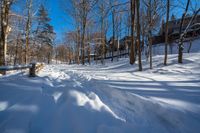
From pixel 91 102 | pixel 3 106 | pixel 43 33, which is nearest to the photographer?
pixel 3 106

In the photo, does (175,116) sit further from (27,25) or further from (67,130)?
(27,25)

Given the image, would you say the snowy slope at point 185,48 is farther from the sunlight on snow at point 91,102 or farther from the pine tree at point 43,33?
the sunlight on snow at point 91,102

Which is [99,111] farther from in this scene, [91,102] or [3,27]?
[3,27]

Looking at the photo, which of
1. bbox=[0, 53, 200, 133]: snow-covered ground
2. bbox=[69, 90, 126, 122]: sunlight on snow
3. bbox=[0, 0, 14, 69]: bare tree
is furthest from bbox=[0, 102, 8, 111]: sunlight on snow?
bbox=[0, 0, 14, 69]: bare tree

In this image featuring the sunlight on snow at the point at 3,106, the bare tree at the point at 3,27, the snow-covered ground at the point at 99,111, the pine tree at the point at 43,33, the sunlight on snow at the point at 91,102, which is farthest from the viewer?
the pine tree at the point at 43,33

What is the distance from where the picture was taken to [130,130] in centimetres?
359

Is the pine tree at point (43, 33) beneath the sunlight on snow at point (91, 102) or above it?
above

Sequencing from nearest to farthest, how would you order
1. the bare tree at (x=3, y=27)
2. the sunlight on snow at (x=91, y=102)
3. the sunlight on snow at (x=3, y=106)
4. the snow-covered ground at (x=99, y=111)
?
the snow-covered ground at (x=99, y=111), the sunlight on snow at (x=3, y=106), the sunlight on snow at (x=91, y=102), the bare tree at (x=3, y=27)

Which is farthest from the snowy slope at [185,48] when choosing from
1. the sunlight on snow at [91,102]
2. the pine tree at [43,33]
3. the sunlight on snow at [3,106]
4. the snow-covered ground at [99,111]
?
the sunlight on snow at [3,106]

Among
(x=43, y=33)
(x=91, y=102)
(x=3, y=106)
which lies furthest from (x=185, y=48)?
(x=3, y=106)

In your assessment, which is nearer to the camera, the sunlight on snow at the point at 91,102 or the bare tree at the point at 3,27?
the sunlight on snow at the point at 91,102

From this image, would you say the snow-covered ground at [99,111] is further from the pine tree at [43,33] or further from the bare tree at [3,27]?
the pine tree at [43,33]

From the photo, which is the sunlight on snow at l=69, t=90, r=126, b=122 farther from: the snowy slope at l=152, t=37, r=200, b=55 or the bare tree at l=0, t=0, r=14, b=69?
the snowy slope at l=152, t=37, r=200, b=55

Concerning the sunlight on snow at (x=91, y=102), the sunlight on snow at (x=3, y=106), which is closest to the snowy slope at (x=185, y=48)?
the sunlight on snow at (x=91, y=102)
